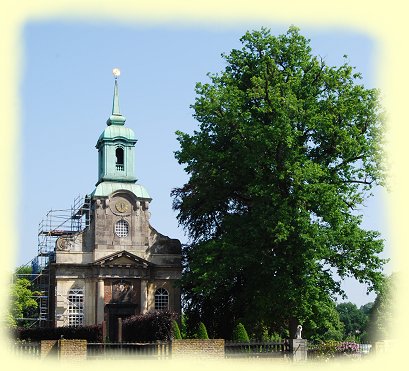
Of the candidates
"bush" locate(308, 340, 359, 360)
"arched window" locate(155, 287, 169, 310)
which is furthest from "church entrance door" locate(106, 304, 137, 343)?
"bush" locate(308, 340, 359, 360)

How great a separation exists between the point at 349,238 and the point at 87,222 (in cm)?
2194

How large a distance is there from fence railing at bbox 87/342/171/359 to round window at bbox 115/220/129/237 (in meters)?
18.8

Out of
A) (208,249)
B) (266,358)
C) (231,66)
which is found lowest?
(266,358)

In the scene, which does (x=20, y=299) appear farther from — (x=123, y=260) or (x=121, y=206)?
(x=121, y=206)

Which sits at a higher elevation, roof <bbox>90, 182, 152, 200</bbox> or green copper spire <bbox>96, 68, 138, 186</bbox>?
green copper spire <bbox>96, 68, 138, 186</bbox>

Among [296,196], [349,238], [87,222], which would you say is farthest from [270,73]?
[87,222]

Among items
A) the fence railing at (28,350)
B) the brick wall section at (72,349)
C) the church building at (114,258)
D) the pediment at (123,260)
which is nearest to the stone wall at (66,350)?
the brick wall section at (72,349)

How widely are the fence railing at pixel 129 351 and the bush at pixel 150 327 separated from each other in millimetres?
6930

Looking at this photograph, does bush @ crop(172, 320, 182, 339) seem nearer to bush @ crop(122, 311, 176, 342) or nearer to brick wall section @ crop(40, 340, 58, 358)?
bush @ crop(122, 311, 176, 342)

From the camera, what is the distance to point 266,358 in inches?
1145

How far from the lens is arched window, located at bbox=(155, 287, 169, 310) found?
49.6 m

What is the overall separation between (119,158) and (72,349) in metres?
27.1

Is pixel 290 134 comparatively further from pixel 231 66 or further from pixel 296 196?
pixel 231 66

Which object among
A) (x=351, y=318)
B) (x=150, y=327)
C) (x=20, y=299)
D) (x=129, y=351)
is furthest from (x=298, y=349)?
(x=351, y=318)
